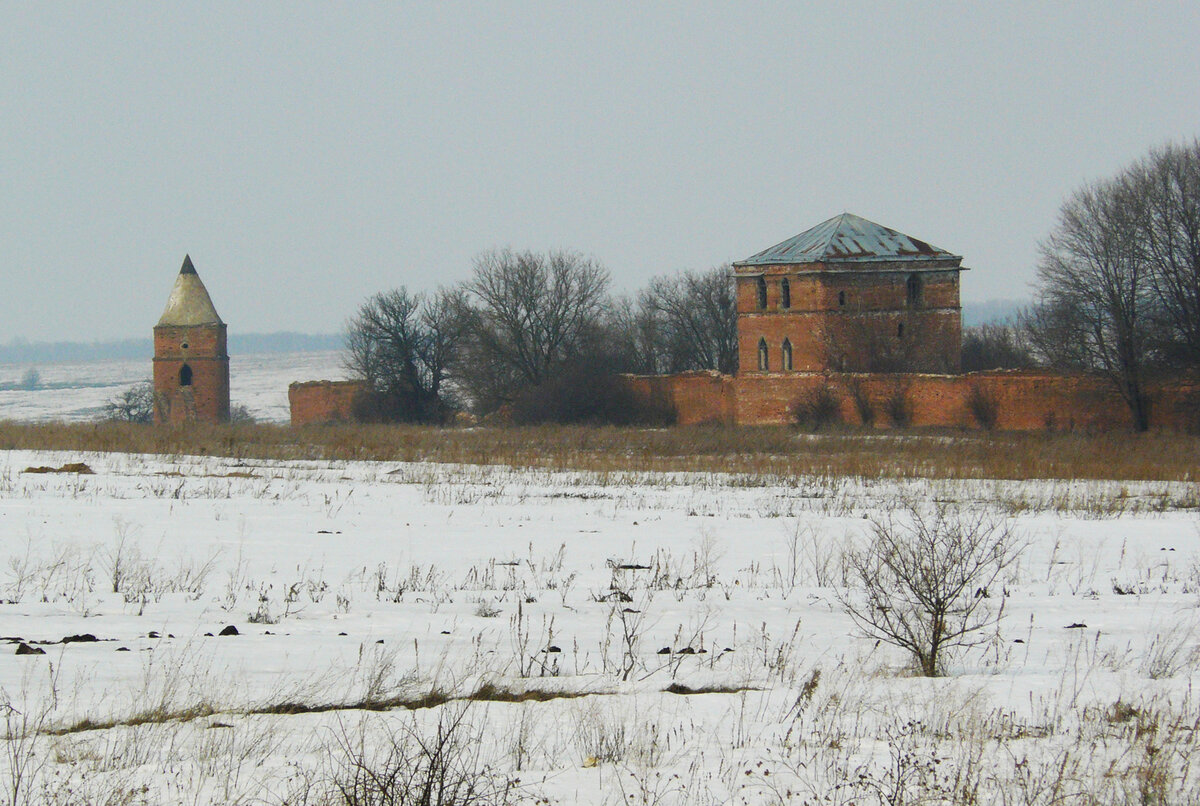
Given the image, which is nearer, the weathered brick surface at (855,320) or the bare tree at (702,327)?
the weathered brick surface at (855,320)

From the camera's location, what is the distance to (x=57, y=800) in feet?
13.7

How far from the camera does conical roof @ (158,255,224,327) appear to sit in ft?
183

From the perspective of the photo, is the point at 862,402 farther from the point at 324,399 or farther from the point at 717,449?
the point at 324,399

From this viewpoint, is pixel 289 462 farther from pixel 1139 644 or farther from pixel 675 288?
pixel 675 288

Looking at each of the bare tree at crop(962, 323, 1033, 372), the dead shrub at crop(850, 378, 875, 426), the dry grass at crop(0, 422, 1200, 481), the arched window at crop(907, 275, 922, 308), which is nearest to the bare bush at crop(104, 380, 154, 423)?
the dry grass at crop(0, 422, 1200, 481)

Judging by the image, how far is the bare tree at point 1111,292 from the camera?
34.7 m

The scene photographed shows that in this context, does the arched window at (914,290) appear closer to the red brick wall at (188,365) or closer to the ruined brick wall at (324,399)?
the ruined brick wall at (324,399)

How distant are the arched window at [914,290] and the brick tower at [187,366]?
31804 millimetres

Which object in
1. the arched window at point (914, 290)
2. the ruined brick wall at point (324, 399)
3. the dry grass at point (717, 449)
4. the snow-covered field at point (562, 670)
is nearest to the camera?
the snow-covered field at point (562, 670)

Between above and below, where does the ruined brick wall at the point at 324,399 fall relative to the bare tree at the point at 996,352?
below

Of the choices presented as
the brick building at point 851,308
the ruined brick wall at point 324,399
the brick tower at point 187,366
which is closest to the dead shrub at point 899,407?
the brick building at point 851,308

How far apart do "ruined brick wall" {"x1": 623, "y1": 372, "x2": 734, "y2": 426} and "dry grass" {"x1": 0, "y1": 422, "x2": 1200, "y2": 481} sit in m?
10.8

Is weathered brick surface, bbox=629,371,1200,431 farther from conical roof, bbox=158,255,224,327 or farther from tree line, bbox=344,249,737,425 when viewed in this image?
conical roof, bbox=158,255,224,327

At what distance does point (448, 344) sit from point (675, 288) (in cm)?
2625
